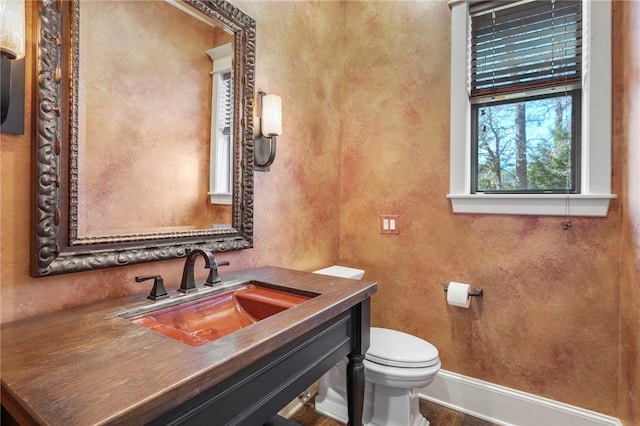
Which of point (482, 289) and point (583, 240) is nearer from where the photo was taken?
point (583, 240)

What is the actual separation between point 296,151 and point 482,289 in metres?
1.41

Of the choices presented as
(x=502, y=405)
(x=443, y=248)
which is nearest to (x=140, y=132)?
(x=443, y=248)

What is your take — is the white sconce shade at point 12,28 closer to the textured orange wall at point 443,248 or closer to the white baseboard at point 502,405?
the textured orange wall at point 443,248

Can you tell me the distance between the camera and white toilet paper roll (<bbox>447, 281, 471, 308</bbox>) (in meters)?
1.95

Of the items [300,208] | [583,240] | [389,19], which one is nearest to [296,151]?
[300,208]

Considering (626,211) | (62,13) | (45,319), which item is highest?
(62,13)

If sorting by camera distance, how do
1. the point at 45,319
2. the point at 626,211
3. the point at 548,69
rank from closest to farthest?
1. the point at 45,319
2. the point at 626,211
3. the point at 548,69

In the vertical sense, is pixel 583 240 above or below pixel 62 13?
below

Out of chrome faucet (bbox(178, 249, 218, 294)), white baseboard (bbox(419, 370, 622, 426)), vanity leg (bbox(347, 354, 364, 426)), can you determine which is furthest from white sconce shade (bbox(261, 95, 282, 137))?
white baseboard (bbox(419, 370, 622, 426))

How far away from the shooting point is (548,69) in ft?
6.18

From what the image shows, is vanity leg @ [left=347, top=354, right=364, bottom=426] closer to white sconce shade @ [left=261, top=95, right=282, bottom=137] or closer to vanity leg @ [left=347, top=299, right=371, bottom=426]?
vanity leg @ [left=347, top=299, right=371, bottom=426]

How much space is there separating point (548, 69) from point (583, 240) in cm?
97

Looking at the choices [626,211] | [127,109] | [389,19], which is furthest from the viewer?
[389,19]

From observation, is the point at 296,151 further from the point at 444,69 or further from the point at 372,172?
the point at 444,69
